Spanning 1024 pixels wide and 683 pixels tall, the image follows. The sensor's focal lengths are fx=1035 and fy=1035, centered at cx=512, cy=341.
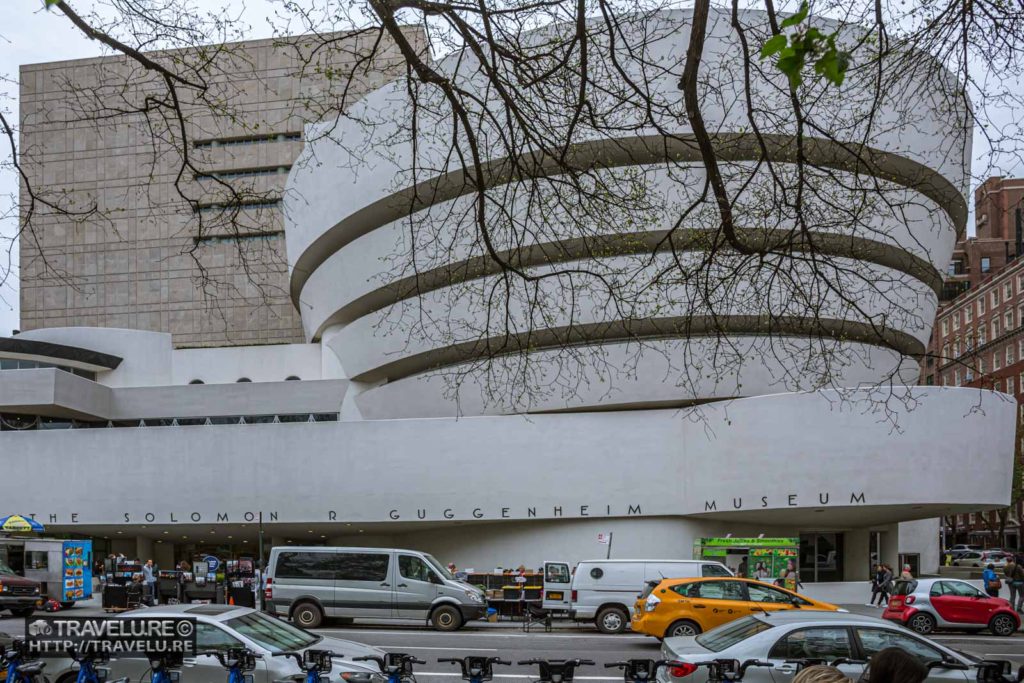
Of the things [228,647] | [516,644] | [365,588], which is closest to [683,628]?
[516,644]

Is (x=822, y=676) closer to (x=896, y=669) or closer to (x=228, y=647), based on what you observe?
(x=896, y=669)

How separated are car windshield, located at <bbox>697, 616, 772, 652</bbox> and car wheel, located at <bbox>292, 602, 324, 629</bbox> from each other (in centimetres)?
1406

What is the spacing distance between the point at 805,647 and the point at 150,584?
24.6 m

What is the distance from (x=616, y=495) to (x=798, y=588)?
815cm

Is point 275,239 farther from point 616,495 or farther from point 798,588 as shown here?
point 798,588

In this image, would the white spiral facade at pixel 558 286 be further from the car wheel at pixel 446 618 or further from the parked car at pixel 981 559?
the parked car at pixel 981 559

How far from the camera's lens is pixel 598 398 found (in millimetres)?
37719

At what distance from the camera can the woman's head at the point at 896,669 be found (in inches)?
162

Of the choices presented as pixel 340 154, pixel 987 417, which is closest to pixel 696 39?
pixel 987 417

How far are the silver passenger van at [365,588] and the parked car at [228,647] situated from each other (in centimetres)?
1152

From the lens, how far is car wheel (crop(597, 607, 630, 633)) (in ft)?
77.8

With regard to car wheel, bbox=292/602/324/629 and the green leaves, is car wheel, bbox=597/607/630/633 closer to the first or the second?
car wheel, bbox=292/602/324/629

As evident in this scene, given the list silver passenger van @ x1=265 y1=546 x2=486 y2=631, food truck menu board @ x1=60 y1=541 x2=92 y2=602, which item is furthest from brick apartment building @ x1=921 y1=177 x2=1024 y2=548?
food truck menu board @ x1=60 y1=541 x2=92 y2=602

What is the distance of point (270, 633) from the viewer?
12914mm
